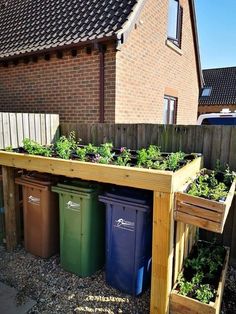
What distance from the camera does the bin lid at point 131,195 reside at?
266 cm

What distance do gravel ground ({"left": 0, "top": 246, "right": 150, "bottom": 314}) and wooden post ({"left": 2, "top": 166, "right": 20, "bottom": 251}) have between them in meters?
0.34

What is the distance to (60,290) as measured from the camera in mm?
2938

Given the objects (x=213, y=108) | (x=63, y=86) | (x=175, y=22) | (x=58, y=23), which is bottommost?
(x=63, y=86)

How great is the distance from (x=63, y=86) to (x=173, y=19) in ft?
16.1

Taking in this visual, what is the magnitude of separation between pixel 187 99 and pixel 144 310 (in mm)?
9013

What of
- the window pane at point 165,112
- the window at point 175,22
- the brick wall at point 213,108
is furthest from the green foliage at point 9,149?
the brick wall at point 213,108

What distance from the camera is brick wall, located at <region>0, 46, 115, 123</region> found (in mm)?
5418

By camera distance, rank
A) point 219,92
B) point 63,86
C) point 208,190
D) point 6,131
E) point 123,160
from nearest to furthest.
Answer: point 208,190
point 123,160
point 6,131
point 63,86
point 219,92

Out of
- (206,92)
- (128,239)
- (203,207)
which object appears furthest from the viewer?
(206,92)

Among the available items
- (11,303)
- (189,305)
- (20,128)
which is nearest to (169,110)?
(20,128)

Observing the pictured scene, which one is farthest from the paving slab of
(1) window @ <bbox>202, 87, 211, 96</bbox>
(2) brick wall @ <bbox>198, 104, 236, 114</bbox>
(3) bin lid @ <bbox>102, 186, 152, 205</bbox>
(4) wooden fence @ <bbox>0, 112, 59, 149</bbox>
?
(1) window @ <bbox>202, 87, 211, 96</bbox>

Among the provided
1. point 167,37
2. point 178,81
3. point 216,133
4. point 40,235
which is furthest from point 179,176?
point 178,81

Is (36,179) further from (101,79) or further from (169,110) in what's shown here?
(169,110)

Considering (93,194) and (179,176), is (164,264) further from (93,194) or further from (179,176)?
(93,194)
